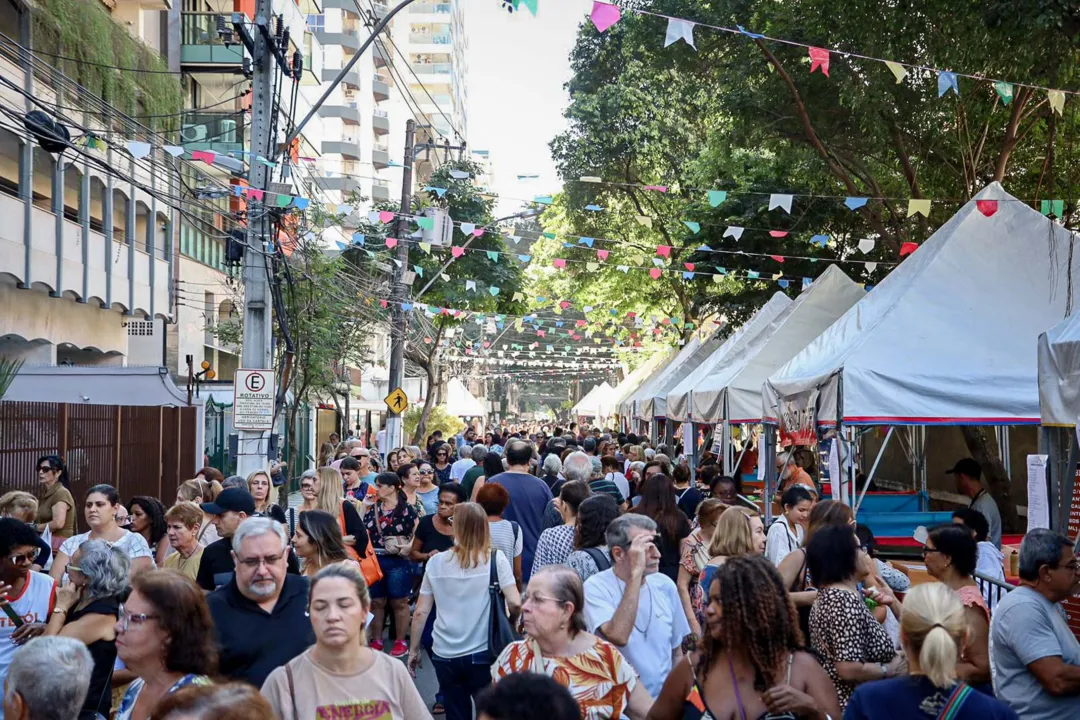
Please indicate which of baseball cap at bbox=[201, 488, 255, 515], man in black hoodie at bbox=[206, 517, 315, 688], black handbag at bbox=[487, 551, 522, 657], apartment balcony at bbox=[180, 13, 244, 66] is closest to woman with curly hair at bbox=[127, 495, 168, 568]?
baseball cap at bbox=[201, 488, 255, 515]

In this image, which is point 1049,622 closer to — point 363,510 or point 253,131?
point 363,510

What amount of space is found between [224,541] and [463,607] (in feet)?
5.01

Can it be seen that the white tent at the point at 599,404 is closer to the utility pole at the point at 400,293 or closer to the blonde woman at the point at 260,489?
the utility pole at the point at 400,293

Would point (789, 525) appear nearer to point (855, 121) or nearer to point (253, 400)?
point (253, 400)

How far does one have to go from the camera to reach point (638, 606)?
19.5 ft

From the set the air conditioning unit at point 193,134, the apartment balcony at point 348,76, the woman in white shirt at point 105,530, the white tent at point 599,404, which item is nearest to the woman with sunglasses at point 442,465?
the woman in white shirt at point 105,530

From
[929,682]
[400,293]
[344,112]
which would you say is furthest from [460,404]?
[929,682]

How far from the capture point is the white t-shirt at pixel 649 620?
19.6ft

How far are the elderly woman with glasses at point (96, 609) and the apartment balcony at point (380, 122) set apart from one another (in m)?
81.2

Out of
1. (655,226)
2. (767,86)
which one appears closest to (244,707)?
(767,86)

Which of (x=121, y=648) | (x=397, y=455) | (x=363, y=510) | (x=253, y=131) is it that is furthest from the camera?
(x=397, y=455)

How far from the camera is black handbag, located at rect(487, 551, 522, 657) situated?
7.22m

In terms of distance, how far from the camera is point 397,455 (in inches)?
680

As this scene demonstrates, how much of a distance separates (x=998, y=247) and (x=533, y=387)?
12021 cm
